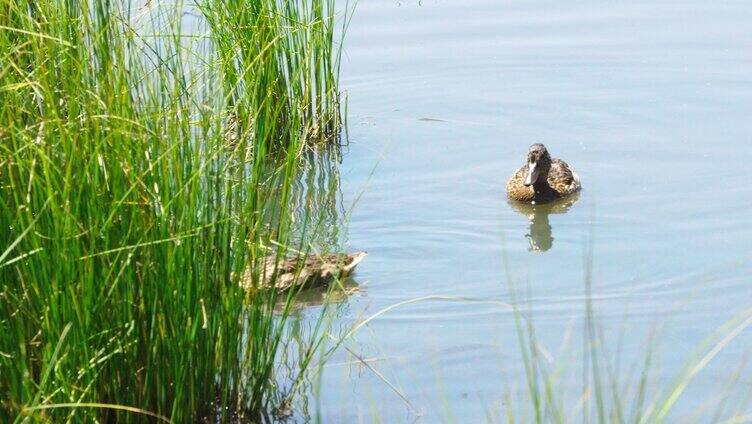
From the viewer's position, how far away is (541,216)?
8.97m

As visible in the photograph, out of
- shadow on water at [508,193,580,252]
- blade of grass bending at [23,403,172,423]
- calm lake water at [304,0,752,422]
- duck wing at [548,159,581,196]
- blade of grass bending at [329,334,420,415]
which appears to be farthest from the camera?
duck wing at [548,159,581,196]

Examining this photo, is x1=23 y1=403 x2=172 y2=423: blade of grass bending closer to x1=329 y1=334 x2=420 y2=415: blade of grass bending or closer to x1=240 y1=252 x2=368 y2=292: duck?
x1=329 y1=334 x2=420 y2=415: blade of grass bending

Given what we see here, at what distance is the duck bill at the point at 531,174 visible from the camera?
29.4 ft

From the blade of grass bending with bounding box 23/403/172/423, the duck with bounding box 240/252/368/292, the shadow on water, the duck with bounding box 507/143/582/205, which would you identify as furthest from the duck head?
the blade of grass bending with bounding box 23/403/172/423

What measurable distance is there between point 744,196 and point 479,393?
3.55 m

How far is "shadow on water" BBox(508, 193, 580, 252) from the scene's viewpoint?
803 centimetres

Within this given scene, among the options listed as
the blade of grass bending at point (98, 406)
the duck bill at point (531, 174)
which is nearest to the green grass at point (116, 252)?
the blade of grass bending at point (98, 406)

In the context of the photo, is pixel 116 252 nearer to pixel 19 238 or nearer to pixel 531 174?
pixel 19 238

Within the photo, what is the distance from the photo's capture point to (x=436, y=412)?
5398mm

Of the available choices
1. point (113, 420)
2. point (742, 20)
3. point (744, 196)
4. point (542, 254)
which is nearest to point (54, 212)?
point (113, 420)

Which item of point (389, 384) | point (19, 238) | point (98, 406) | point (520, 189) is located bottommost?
point (389, 384)

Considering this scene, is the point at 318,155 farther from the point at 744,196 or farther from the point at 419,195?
the point at 744,196

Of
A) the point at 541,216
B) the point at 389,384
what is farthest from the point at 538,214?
the point at 389,384

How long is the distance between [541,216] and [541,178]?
0.87 feet
